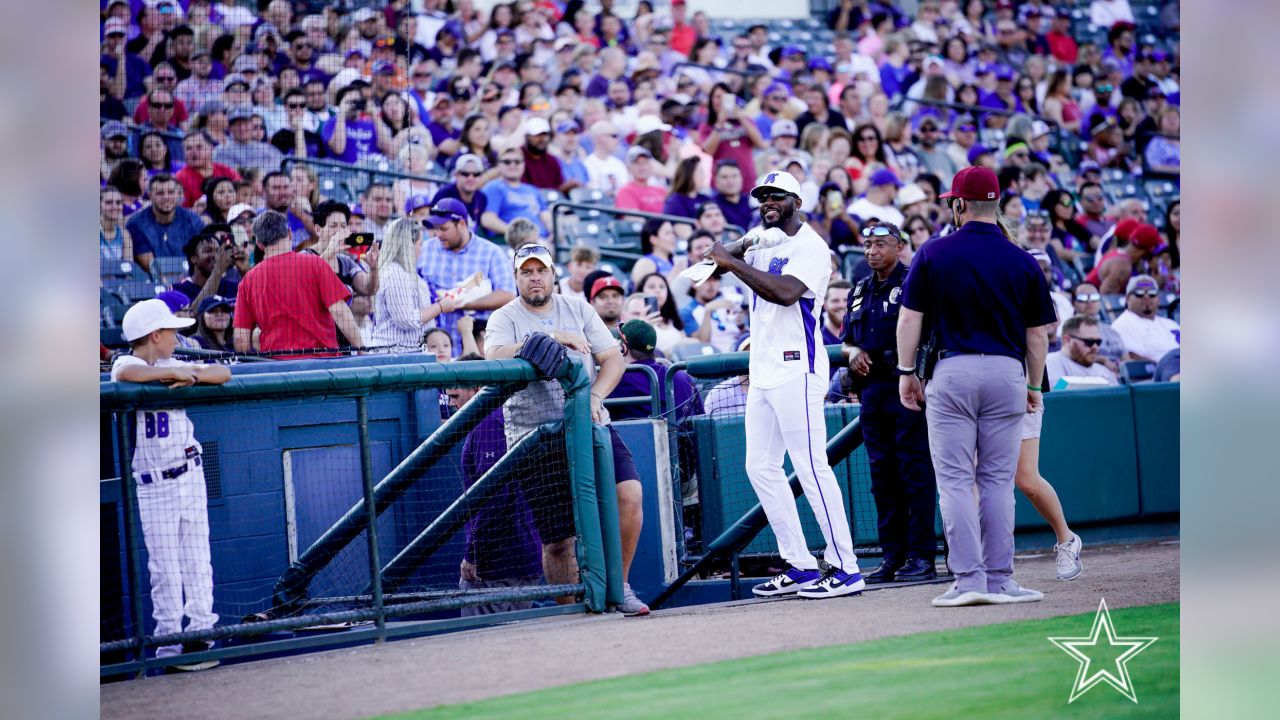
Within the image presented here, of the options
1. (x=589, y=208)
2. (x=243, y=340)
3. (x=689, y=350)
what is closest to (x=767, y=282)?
(x=243, y=340)

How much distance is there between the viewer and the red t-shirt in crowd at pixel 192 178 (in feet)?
38.3

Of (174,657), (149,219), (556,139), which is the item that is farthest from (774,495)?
(556,139)

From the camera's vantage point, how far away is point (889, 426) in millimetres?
8125

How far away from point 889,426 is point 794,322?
1.04 m

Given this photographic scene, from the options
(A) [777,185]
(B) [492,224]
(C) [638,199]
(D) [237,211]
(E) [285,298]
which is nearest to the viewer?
(A) [777,185]

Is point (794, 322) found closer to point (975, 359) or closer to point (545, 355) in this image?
point (975, 359)

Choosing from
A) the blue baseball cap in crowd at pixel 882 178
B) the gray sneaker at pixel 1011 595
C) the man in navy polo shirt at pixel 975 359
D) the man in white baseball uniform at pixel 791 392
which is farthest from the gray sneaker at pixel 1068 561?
the blue baseball cap in crowd at pixel 882 178

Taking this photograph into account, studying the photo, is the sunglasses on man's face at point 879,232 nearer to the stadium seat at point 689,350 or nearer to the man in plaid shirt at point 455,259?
the stadium seat at point 689,350

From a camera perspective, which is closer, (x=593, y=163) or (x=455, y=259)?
(x=455, y=259)

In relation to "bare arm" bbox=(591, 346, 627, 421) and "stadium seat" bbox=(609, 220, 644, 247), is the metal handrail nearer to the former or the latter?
"stadium seat" bbox=(609, 220, 644, 247)

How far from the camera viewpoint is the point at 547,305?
7867 mm

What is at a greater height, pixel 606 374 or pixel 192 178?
pixel 192 178

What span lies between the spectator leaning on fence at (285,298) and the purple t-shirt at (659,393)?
182 cm

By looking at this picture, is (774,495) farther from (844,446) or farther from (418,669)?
(418,669)
